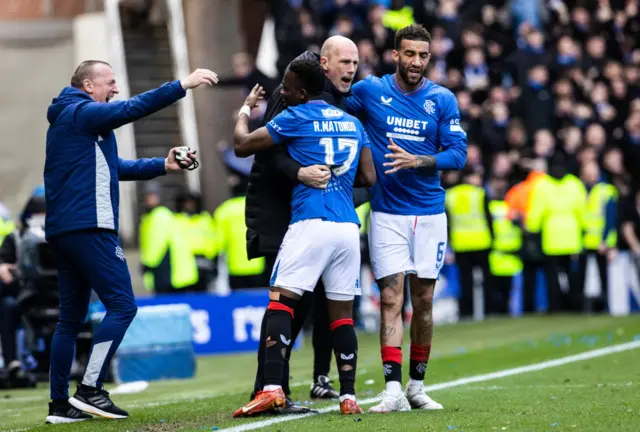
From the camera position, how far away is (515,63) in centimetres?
2362

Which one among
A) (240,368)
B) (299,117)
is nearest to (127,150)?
(240,368)

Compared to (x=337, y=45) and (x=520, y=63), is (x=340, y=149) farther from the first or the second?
(x=520, y=63)

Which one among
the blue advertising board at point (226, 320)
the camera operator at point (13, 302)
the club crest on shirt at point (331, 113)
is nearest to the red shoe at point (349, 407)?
the club crest on shirt at point (331, 113)

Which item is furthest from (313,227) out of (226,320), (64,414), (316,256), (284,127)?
(226,320)

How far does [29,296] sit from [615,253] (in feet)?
32.7

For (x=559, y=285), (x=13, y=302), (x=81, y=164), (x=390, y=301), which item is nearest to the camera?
(x=81, y=164)

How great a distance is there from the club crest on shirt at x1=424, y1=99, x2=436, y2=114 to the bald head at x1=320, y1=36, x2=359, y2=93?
1.67 feet

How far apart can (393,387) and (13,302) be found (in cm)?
583

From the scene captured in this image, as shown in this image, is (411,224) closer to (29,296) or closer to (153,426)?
(153,426)

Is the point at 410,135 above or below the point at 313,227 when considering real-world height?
above

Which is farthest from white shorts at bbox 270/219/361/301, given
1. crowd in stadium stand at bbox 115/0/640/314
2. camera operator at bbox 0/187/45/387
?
crowd in stadium stand at bbox 115/0/640/314

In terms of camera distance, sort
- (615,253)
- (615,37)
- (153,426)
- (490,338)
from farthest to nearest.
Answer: (615,37) → (615,253) → (490,338) → (153,426)

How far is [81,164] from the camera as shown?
8.97 metres

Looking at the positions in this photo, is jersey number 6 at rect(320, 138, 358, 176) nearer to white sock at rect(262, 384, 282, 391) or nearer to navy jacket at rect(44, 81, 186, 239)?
navy jacket at rect(44, 81, 186, 239)
